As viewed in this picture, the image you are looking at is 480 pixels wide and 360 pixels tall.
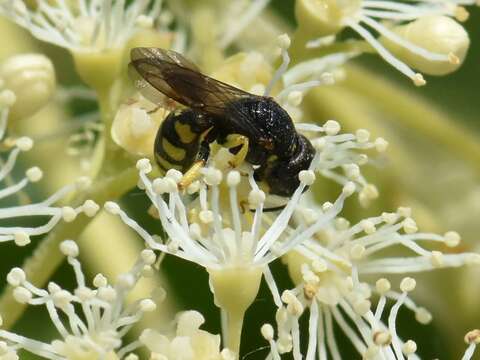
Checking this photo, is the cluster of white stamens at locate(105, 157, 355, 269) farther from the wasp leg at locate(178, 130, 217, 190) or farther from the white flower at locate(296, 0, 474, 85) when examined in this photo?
the white flower at locate(296, 0, 474, 85)

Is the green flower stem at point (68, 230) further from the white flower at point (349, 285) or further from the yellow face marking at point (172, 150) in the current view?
the white flower at point (349, 285)

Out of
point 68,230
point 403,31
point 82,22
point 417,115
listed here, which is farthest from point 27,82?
point 417,115

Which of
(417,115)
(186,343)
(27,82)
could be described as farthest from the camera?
(417,115)

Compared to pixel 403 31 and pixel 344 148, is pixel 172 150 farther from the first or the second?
pixel 403 31

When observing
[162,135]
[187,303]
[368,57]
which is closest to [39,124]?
[187,303]

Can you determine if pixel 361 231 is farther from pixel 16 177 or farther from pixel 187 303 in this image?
pixel 16 177

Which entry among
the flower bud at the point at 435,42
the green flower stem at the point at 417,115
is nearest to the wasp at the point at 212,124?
the flower bud at the point at 435,42
